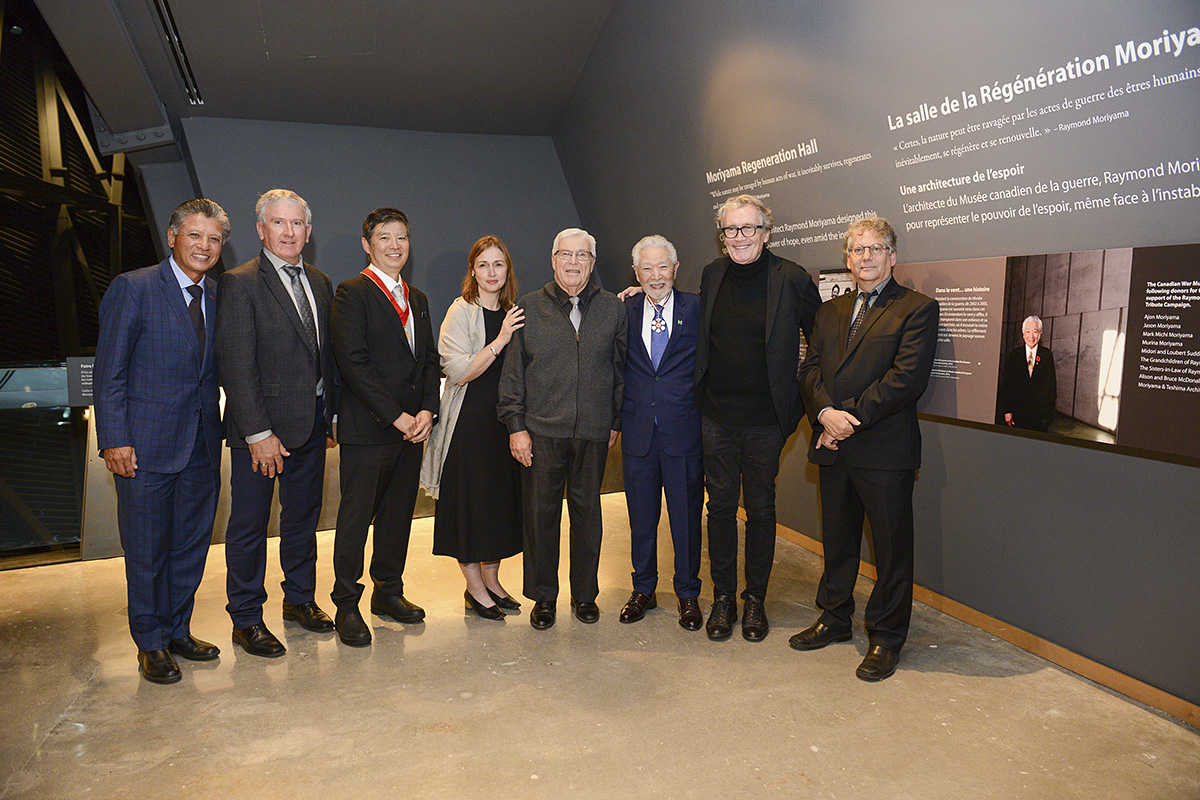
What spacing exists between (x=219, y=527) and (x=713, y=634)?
3222 millimetres

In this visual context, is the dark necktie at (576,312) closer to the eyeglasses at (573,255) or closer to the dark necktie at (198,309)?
the eyeglasses at (573,255)

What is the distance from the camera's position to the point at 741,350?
2.98m

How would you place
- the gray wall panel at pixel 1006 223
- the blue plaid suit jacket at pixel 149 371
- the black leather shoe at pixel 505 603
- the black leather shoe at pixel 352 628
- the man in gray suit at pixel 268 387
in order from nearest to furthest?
the gray wall panel at pixel 1006 223 → the blue plaid suit jacket at pixel 149 371 → the man in gray suit at pixel 268 387 → the black leather shoe at pixel 352 628 → the black leather shoe at pixel 505 603

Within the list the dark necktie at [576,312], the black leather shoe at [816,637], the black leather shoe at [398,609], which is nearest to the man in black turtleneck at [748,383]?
the black leather shoe at [816,637]

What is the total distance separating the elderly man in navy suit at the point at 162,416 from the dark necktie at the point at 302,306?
28 cm

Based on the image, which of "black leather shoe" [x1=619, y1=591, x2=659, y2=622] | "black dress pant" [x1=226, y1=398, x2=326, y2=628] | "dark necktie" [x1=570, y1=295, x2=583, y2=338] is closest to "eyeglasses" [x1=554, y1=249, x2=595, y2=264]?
"dark necktie" [x1=570, y1=295, x2=583, y2=338]

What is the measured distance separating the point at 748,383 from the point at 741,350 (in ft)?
0.45

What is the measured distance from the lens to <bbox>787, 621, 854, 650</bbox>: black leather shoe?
2.98 m

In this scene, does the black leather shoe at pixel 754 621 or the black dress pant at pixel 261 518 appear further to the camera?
the black leather shoe at pixel 754 621

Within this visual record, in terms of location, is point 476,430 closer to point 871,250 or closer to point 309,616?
point 309,616

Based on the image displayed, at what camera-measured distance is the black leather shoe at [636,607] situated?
326cm

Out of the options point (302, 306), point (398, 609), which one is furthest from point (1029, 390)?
point (302, 306)

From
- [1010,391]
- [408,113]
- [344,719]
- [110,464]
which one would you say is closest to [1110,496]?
[1010,391]

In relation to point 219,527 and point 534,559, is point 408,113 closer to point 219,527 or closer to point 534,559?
point 219,527
